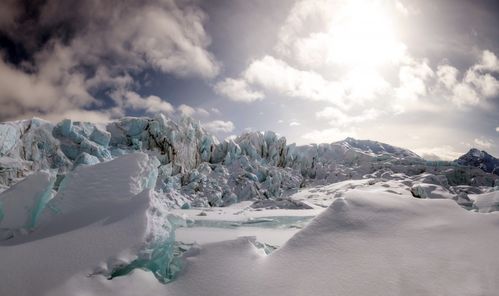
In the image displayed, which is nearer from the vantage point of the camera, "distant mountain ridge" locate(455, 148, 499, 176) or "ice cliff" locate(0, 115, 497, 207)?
"ice cliff" locate(0, 115, 497, 207)

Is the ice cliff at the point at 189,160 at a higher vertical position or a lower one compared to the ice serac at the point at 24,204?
higher

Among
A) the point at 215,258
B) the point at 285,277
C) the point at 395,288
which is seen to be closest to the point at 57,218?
the point at 215,258

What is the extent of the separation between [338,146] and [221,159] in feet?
137

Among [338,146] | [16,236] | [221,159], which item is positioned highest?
[338,146]

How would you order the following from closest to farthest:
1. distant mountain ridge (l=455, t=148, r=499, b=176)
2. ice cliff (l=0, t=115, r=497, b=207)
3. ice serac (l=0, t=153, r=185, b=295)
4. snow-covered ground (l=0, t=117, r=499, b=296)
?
snow-covered ground (l=0, t=117, r=499, b=296) → ice serac (l=0, t=153, r=185, b=295) → ice cliff (l=0, t=115, r=497, b=207) → distant mountain ridge (l=455, t=148, r=499, b=176)

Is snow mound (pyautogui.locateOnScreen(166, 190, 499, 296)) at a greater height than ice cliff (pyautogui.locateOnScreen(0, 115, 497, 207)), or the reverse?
ice cliff (pyautogui.locateOnScreen(0, 115, 497, 207))

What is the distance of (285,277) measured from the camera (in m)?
3.46

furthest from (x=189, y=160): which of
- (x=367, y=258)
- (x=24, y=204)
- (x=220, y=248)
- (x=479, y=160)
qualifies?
(x=479, y=160)

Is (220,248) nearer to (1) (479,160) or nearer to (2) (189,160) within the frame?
(2) (189,160)

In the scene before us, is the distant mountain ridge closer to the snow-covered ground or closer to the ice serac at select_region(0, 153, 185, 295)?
the snow-covered ground

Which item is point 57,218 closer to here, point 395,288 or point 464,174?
point 395,288

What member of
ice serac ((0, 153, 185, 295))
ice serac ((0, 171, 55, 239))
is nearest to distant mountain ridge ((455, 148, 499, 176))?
ice serac ((0, 153, 185, 295))

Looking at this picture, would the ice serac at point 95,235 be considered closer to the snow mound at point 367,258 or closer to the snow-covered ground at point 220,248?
the snow-covered ground at point 220,248

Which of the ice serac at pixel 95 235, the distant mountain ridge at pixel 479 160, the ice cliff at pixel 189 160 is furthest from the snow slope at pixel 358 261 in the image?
the distant mountain ridge at pixel 479 160
